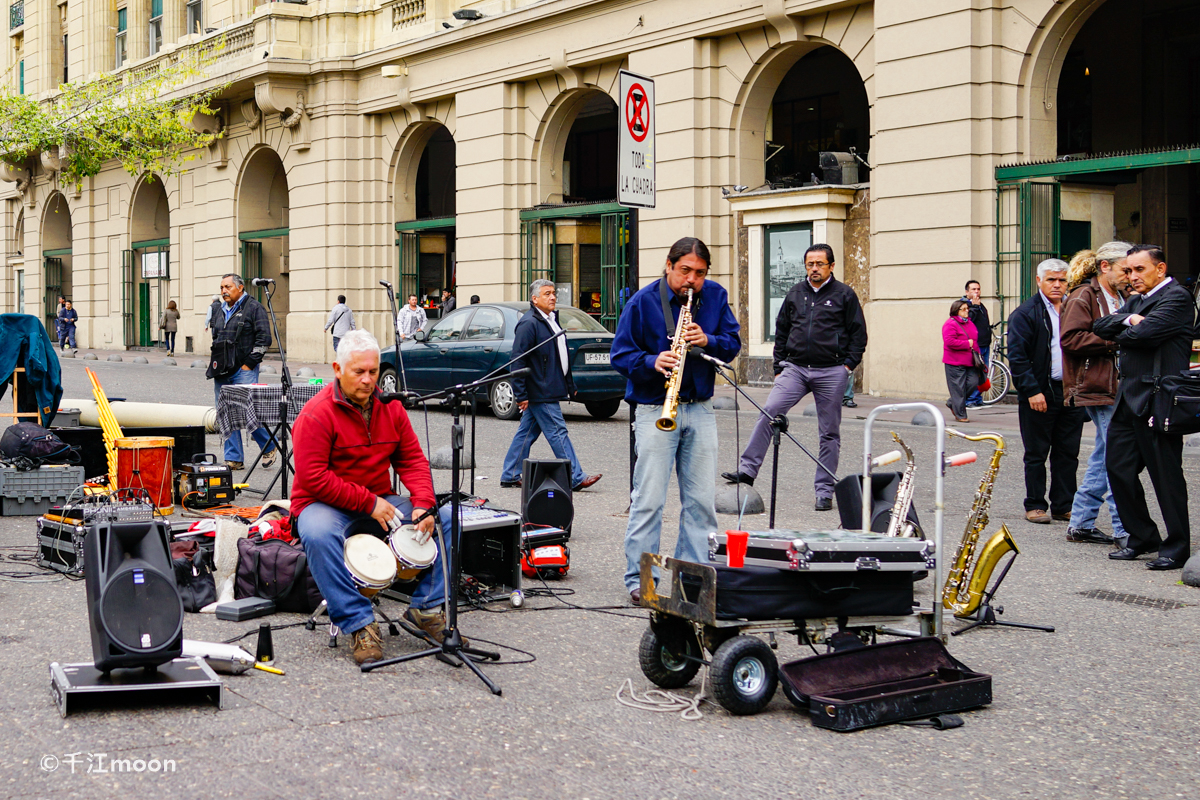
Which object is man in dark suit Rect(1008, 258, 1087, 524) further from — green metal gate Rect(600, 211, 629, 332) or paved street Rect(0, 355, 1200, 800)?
green metal gate Rect(600, 211, 629, 332)

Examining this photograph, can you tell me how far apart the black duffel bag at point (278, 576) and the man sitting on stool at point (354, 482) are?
65cm

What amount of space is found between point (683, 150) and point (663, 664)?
18.8m

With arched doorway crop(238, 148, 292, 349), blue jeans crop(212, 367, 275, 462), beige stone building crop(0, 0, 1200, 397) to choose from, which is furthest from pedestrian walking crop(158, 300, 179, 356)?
blue jeans crop(212, 367, 275, 462)

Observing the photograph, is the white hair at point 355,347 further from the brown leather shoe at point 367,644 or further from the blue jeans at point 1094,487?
the blue jeans at point 1094,487

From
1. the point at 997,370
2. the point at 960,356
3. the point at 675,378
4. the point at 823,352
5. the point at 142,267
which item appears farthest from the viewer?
the point at 142,267

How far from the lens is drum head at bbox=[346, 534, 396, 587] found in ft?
19.3

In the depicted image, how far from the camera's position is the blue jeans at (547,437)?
11.1m

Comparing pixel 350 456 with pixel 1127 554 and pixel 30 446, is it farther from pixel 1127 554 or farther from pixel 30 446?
pixel 1127 554

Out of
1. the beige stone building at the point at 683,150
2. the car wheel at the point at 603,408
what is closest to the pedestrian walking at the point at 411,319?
the beige stone building at the point at 683,150

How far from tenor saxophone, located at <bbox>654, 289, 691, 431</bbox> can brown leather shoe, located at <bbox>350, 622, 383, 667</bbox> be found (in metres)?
1.73

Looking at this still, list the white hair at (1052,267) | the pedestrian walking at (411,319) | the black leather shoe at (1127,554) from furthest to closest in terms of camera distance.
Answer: the pedestrian walking at (411,319) → the white hair at (1052,267) → the black leather shoe at (1127,554)

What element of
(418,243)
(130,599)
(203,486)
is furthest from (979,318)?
(418,243)

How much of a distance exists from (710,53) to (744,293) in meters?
4.28

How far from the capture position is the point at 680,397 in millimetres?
6824
